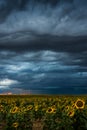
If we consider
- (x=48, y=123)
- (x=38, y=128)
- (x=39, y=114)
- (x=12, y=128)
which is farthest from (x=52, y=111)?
(x=39, y=114)

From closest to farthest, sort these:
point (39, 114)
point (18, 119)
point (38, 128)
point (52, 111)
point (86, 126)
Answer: point (86, 126), point (52, 111), point (18, 119), point (38, 128), point (39, 114)

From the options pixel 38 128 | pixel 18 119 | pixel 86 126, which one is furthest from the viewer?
pixel 38 128

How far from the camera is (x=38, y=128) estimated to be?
2708 centimetres

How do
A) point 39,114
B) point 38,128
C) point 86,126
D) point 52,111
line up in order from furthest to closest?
point 39,114, point 38,128, point 52,111, point 86,126

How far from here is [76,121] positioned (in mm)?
18719

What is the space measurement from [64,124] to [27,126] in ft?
13.0

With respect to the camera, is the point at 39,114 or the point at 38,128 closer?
the point at 38,128

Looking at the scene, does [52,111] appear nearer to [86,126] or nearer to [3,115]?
[86,126]

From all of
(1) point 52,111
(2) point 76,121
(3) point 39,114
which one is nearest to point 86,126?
(2) point 76,121

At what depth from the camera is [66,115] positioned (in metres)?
19.3

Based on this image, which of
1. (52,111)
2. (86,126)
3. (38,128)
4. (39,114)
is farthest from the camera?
(39,114)

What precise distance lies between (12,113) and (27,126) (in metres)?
1.20

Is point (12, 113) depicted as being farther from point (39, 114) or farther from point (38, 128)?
point (39, 114)

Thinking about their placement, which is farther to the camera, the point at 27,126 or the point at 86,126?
the point at 27,126
